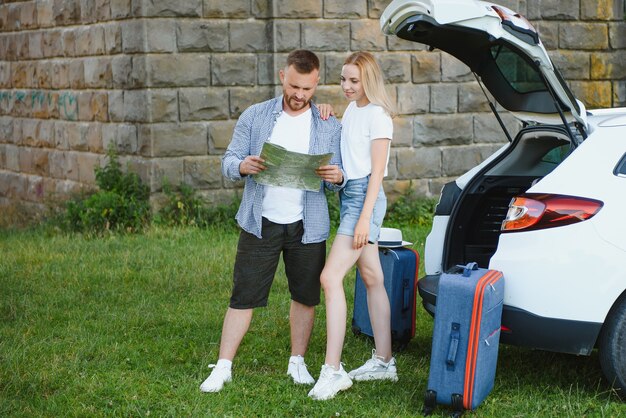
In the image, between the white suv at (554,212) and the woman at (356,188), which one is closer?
the white suv at (554,212)

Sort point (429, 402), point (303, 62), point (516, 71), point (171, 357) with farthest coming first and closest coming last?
point (171, 357) < point (516, 71) < point (303, 62) < point (429, 402)

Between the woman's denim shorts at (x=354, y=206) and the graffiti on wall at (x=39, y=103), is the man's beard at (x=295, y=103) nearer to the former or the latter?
the woman's denim shorts at (x=354, y=206)

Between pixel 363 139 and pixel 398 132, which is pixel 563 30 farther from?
pixel 363 139

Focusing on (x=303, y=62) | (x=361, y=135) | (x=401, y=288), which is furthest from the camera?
(x=401, y=288)

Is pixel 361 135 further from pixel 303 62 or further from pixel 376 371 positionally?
pixel 376 371

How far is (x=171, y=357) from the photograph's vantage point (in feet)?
21.2

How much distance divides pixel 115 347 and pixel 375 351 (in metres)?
1.64

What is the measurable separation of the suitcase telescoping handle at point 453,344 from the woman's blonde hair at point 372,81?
4.03 ft

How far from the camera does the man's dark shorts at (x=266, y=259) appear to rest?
19.1 ft

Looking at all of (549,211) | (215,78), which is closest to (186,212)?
(215,78)

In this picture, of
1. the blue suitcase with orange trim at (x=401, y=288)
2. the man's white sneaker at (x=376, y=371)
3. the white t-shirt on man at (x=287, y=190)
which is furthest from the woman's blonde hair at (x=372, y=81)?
the man's white sneaker at (x=376, y=371)

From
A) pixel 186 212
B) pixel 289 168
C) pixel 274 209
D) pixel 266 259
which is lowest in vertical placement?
pixel 186 212

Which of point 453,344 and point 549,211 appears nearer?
point 453,344

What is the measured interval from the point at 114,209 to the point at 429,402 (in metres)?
6.36
